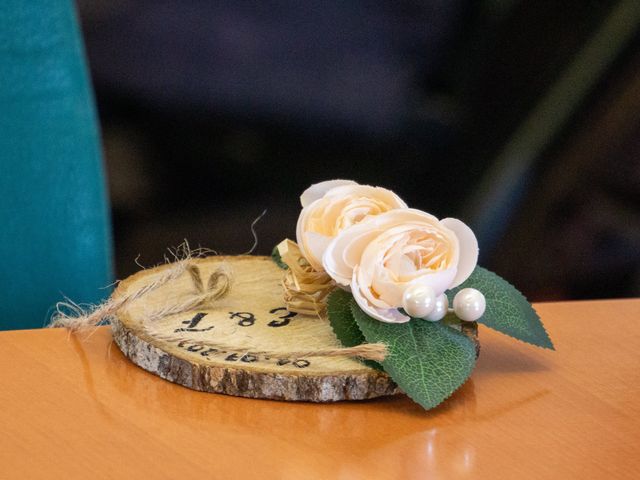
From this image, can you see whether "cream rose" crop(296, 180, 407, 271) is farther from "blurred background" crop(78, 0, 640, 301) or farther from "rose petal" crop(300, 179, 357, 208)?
"blurred background" crop(78, 0, 640, 301)

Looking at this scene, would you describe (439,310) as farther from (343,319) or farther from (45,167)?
(45,167)

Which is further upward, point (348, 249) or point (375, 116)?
point (348, 249)

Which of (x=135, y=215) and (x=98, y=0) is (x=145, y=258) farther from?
(x=98, y=0)

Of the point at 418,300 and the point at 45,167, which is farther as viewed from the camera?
the point at 45,167

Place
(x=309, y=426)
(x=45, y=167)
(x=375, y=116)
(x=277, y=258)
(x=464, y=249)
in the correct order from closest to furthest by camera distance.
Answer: (x=309, y=426) < (x=464, y=249) < (x=277, y=258) < (x=45, y=167) < (x=375, y=116)

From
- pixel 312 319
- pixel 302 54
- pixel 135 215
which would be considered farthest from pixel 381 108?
pixel 312 319

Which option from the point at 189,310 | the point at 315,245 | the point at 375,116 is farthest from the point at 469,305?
the point at 375,116
